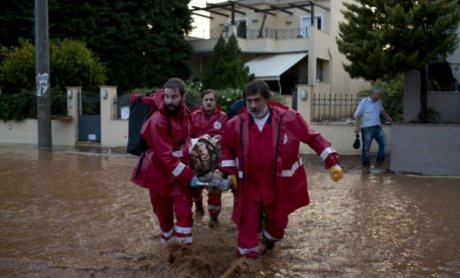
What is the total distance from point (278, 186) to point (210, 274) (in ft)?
3.10

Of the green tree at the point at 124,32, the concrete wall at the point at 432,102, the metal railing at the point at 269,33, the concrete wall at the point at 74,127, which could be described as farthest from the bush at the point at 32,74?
the concrete wall at the point at 432,102

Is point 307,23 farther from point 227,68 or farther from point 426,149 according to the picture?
point 426,149

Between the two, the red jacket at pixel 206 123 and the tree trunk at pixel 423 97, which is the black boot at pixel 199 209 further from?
the tree trunk at pixel 423 97

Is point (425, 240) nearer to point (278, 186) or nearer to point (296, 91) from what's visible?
point (278, 186)

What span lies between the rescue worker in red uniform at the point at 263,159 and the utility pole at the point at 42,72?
42.2ft

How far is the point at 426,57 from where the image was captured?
10.9m

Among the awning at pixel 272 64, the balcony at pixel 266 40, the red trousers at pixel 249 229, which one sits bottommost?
the red trousers at pixel 249 229

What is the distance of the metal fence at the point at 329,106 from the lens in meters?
14.1

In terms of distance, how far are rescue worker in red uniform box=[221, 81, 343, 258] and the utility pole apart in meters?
12.9

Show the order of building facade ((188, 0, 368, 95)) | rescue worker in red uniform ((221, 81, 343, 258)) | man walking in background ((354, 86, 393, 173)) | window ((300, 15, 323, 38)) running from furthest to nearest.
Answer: window ((300, 15, 323, 38))
building facade ((188, 0, 368, 95))
man walking in background ((354, 86, 393, 173))
rescue worker in red uniform ((221, 81, 343, 258))

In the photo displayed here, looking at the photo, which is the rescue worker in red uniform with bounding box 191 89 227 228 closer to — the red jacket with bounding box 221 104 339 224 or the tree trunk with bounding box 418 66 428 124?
the red jacket with bounding box 221 104 339 224

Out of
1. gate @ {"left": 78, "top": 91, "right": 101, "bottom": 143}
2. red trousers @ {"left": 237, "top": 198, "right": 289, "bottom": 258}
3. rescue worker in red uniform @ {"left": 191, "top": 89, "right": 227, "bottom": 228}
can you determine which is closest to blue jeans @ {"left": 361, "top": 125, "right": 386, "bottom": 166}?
rescue worker in red uniform @ {"left": 191, "top": 89, "right": 227, "bottom": 228}

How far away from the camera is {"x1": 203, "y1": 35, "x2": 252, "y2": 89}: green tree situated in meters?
25.0

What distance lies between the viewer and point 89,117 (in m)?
17.9
